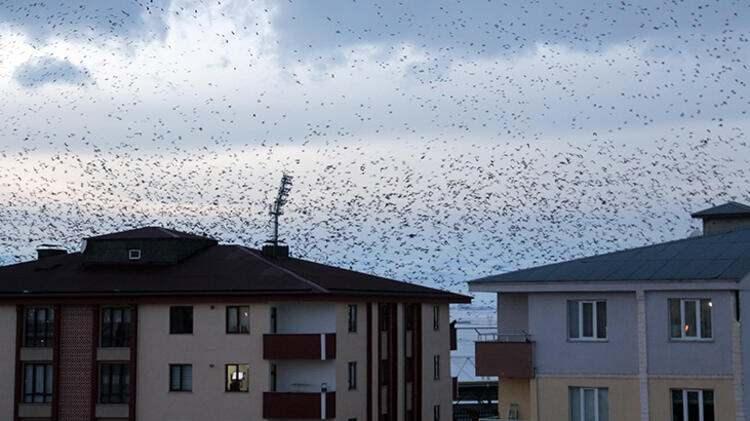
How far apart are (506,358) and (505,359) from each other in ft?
0.14

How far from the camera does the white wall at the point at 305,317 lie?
61000mm

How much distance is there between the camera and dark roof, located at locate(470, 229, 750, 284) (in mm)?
38250

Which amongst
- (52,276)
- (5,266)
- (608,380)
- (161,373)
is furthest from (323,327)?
(608,380)

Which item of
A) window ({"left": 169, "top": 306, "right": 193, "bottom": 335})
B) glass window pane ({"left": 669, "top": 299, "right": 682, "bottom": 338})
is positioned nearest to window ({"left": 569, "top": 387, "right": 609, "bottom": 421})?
glass window pane ({"left": 669, "top": 299, "right": 682, "bottom": 338})

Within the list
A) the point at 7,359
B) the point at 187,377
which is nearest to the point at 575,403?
the point at 187,377

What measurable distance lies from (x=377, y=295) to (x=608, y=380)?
85.4 ft

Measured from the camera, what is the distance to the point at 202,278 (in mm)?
62938

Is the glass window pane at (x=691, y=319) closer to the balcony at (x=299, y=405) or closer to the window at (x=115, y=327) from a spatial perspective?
the balcony at (x=299, y=405)

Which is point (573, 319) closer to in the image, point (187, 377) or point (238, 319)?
point (238, 319)

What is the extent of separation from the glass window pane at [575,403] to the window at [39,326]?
31203mm

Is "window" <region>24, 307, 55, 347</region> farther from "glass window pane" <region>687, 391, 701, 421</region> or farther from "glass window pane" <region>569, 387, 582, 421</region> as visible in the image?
"glass window pane" <region>687, 391, 701, 421</region>

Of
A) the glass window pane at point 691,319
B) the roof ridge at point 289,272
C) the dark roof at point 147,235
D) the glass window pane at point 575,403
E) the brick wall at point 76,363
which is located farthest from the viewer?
the dark roof at point 147,235

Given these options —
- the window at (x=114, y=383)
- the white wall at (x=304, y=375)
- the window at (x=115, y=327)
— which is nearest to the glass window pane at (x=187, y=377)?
the window at (x=114, y=383)

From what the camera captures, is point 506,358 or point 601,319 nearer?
point 601,319
